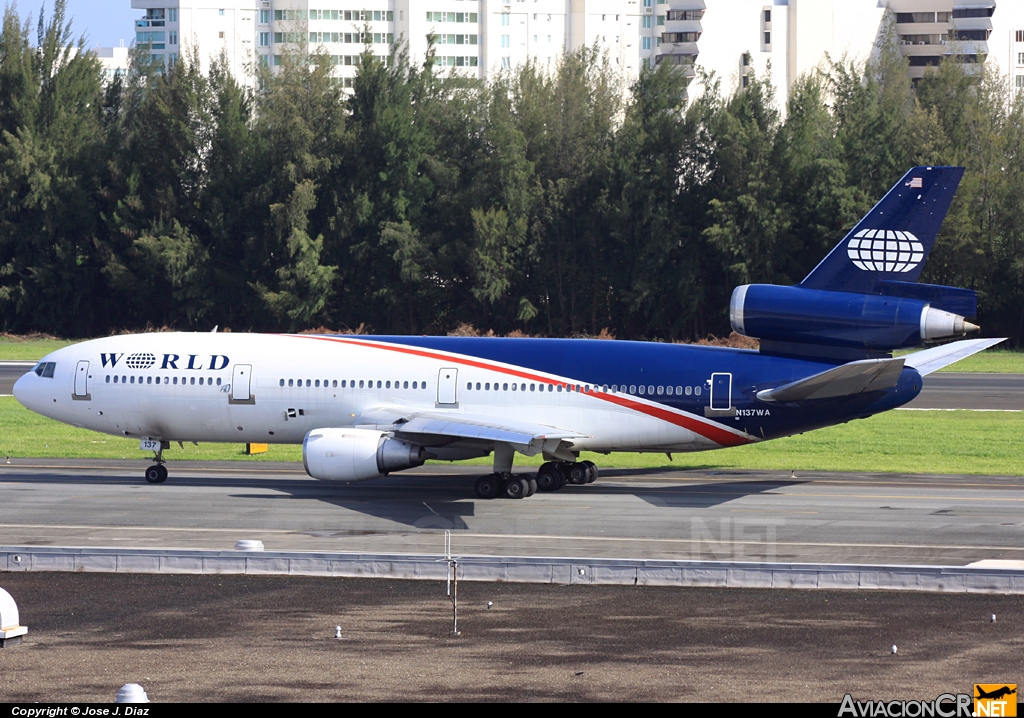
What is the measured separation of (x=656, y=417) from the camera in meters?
35.3

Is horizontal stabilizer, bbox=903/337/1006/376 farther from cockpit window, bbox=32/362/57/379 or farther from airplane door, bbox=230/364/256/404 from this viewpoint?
cockpit window, bbox=32/362/57/379

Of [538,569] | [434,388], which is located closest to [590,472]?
[434,388]

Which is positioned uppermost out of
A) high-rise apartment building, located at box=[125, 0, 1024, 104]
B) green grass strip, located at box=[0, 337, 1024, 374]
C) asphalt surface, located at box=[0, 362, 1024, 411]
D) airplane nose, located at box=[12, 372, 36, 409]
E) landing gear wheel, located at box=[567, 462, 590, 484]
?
high-rise apartment building, located at box=[125, 0, 1024, 104]

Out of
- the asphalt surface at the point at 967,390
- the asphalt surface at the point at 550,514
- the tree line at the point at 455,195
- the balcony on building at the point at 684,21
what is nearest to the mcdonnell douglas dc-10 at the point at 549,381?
the asphalt surface at the point at 550,514

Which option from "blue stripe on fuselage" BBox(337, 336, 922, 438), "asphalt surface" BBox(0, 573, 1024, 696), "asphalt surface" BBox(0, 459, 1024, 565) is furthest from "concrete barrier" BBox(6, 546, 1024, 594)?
"blue stripe on fuselage" BBox(337, 336, 922, 438)

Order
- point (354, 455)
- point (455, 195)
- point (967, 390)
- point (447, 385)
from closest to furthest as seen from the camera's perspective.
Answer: point (354, 455)
point (447, 385)
point (967, 390)
point (455, 195)

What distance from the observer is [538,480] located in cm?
3666

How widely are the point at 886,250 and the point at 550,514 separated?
11.3m

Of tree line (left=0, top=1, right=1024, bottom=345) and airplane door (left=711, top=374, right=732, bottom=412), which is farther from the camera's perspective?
tree line (left=0, top=1, right=1024, bottom=345)

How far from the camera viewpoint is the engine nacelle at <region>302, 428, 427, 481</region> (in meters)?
33.3

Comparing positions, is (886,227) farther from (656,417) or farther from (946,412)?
(946,412)

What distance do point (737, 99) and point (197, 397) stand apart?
7162 centimetres

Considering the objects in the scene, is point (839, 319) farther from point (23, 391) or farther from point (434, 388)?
point (23, 391)

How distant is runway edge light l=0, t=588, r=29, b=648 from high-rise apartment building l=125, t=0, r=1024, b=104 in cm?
16160
